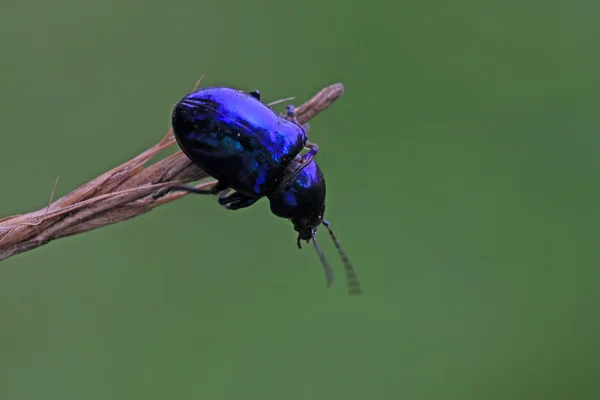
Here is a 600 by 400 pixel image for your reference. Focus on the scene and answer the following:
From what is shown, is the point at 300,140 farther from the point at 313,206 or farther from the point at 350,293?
the point at 350,293

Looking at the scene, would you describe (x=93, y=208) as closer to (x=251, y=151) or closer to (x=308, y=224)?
(x=251, y=151)

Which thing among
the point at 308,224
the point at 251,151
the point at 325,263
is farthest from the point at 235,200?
the point at 325,263

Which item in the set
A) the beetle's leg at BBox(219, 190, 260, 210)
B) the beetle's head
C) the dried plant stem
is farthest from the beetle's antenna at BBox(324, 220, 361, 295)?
the dried plant stem

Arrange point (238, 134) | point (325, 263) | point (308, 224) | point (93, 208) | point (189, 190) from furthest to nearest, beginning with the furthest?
point (325, 263), point (308, 224), point (238, 134), point (189, 190), point (93, 208)

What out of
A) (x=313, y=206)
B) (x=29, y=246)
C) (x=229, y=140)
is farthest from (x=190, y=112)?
(x=29, y=246)

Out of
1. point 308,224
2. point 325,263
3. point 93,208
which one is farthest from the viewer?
point 325,263

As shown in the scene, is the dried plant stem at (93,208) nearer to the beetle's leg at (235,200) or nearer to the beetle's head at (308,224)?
the beetle's leg at (235,200)
